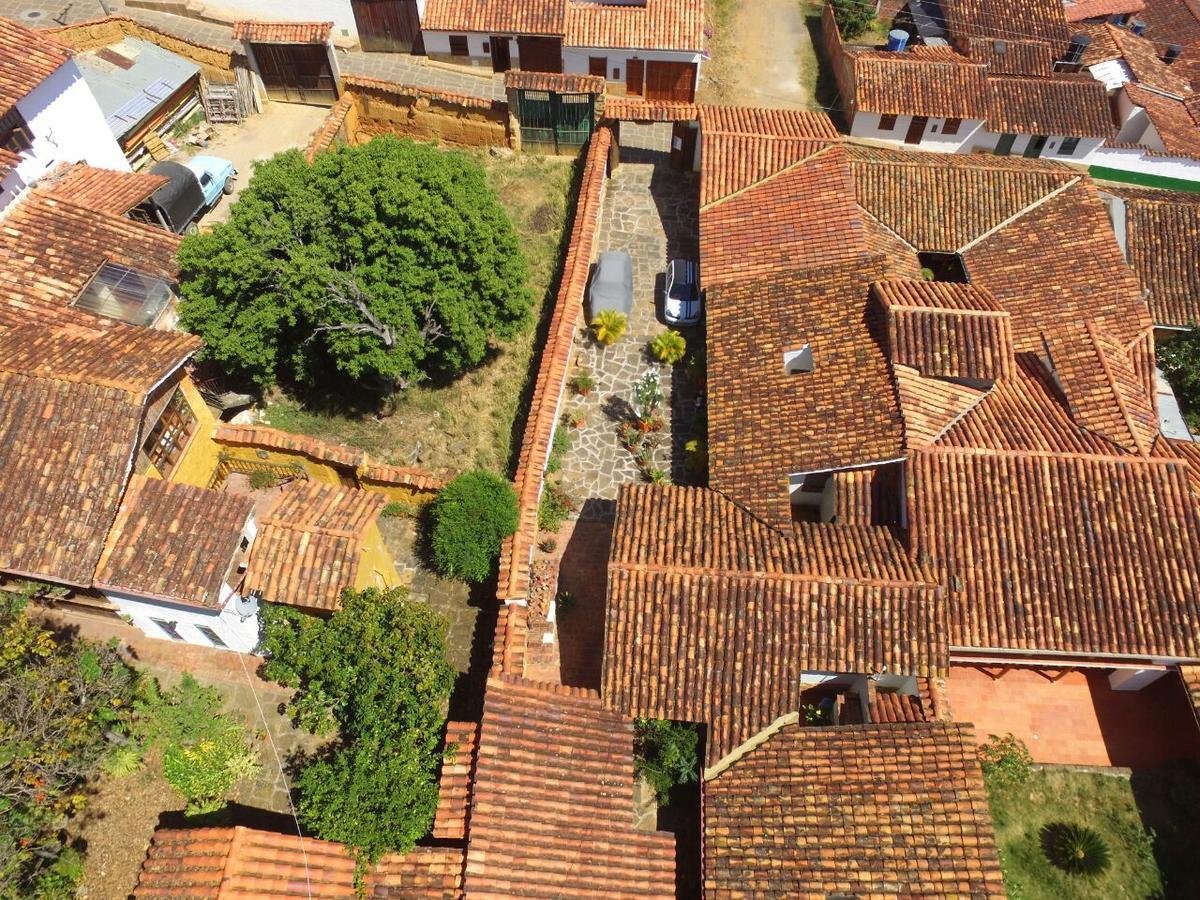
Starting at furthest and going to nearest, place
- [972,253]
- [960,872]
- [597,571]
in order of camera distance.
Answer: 1. [972,253]
2. [597,571]
3. [960,872]

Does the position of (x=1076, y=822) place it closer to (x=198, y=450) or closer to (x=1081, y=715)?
(x=1081, y=715)

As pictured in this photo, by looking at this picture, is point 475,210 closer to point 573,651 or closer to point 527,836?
point 573,651

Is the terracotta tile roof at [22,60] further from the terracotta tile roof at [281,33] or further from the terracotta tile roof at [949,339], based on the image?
the terracotta tile roof at [949,339]

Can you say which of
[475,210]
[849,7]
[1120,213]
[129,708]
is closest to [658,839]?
[129,708]

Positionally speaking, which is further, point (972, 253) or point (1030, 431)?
point (972, 253)

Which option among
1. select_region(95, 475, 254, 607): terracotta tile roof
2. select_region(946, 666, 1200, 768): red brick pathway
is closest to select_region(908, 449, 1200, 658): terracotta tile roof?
select_region(946, 666, 1200, 768): red brick pathway

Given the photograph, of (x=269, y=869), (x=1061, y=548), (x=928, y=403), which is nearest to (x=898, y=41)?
(x=928, y=403)
